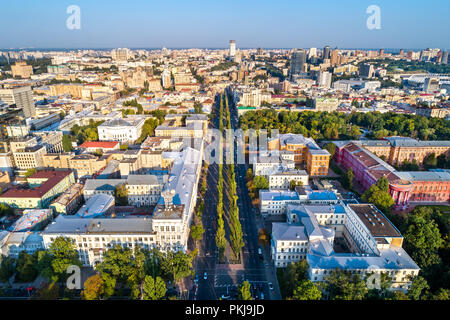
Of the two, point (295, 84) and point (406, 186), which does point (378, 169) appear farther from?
point (295, 84)

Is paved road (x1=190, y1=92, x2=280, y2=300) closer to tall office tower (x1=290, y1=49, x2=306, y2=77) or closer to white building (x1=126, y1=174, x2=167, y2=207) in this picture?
white building (x1=126, y1=174, x2=167, y2=207)

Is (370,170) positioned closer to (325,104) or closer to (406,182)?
(406,182)

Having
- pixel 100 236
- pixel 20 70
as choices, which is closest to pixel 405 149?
pixel 100 236

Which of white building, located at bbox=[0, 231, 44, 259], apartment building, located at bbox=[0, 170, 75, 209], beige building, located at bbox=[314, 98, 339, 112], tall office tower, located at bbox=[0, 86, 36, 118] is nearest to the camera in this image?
white building, located at bbox=[0, 231, 44, 259]

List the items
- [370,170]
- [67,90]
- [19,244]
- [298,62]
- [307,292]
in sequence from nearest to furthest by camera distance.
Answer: [307,292] < [19,244] < [370,170] < [67,90] < [298,62]

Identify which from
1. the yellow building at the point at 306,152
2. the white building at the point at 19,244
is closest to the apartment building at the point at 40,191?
the white building at the point at 19,244

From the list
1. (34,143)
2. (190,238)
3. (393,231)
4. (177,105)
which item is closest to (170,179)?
(190,238)

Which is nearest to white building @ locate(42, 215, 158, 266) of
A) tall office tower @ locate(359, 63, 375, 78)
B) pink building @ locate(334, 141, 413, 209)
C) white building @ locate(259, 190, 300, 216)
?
white building @ locate(259, 190, 300, 216)
